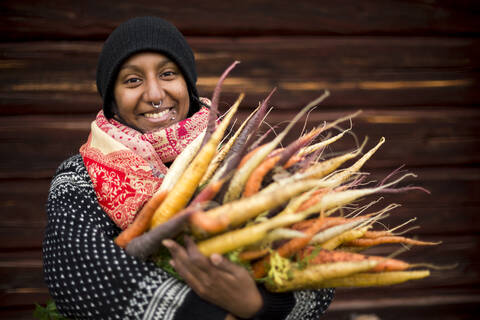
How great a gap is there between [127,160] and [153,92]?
0.23 m

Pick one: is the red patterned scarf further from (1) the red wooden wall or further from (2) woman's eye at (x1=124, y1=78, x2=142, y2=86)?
(1) the red wooden wall

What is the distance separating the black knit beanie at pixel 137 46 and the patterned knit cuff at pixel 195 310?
718 mm

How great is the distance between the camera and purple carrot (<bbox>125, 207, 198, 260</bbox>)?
2.51 ft

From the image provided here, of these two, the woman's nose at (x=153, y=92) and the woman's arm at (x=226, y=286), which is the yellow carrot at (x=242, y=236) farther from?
the woman's nose at (x=153, y=92)

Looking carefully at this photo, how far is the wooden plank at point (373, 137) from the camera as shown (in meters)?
1.91

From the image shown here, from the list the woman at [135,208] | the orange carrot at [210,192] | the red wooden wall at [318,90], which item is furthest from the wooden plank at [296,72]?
the orange carrot at [210,192]

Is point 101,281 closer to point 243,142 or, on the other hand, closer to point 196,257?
point 196,257

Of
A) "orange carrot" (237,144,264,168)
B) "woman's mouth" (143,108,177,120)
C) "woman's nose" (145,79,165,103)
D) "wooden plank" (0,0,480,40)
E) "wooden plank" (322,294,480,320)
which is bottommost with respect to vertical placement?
"wooden plank" (322,294,480,320)

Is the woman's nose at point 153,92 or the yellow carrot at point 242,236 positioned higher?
the woman's nose at point 153,92

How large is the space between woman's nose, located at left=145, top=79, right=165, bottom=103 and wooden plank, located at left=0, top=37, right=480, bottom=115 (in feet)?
2.66

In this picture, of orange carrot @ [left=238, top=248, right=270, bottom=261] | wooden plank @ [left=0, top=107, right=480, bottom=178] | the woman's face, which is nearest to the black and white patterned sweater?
orange carrot @ [left=238, top=248, right=270, bottom=261]

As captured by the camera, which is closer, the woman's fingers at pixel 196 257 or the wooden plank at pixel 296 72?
the woman's fingers at pixel 196 257

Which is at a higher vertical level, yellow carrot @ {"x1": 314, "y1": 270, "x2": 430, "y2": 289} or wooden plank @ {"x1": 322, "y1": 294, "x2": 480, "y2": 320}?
yellow carrot @ {"x1": 314, "y1": 270, "x2": 430, "y2": 289}

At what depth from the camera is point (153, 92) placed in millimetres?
1153
